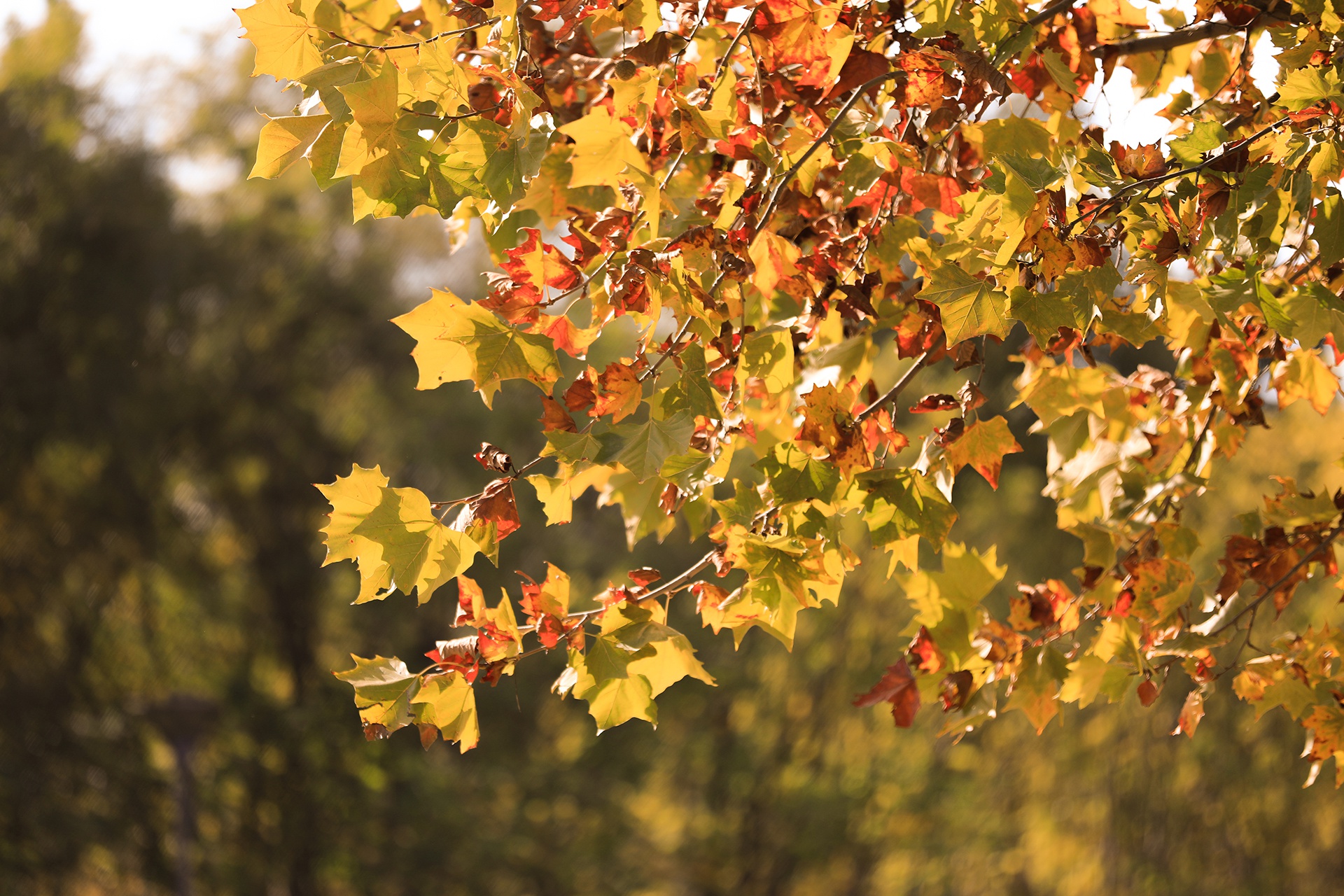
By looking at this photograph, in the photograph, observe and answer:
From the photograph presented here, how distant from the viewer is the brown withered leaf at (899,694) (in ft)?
5.27

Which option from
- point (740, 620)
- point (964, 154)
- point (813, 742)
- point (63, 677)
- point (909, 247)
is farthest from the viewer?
point (813, 742)

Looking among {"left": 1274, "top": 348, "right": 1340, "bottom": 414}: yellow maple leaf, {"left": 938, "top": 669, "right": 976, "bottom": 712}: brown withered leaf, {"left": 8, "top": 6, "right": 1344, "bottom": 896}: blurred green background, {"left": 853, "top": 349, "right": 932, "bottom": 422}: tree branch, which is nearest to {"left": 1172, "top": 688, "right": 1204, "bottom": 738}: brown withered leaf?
{"left": 938, "top": 669, "right": 976, "bottom": 712}: brown withered leaf

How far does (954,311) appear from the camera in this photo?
1.25m

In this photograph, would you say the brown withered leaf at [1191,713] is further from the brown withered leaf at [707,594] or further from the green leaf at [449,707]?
the green leaf at [449,707]

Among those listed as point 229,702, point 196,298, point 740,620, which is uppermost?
point 740,620

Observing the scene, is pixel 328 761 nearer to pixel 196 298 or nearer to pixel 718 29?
pixel 196 298

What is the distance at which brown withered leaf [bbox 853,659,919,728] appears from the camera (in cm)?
161

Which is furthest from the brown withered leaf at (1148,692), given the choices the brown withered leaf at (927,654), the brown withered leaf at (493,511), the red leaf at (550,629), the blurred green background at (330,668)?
the blurred green background at (330,668)

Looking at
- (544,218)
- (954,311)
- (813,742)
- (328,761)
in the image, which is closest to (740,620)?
(954,311)

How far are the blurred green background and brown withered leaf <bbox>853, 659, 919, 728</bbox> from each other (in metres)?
6.62

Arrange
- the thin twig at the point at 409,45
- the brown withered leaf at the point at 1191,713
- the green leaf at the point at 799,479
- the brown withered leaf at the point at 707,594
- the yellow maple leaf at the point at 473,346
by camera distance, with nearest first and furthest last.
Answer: the thin twig at the point at 409,45 → the yellow maple leaf at the point at 473,346 → the green leaf at the point at 799,479 → the brown withered leaf at the point at 707,594 → the brown withered leaf at the point at 1191,713

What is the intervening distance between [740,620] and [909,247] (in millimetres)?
614

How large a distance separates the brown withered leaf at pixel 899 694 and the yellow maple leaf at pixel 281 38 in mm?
1246

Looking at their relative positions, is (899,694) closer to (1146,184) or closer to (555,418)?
(555,418)
